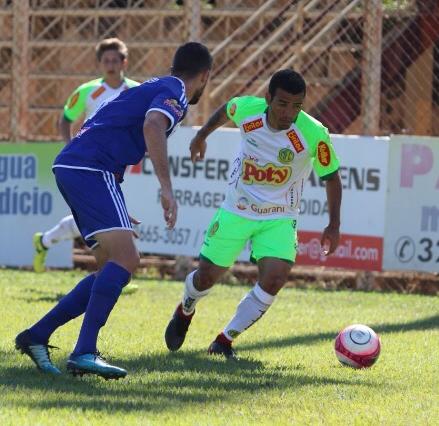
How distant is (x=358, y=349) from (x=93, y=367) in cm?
175

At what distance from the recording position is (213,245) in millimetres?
7414

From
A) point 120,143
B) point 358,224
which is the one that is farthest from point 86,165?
point 358,224

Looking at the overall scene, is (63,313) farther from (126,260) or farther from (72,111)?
(72,111)

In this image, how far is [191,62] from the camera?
6.42 metres

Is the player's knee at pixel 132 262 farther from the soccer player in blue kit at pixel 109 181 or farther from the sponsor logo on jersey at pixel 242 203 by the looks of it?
the sponsor logo on jersey at pixel 242 203

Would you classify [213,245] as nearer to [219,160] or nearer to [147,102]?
[147,102]

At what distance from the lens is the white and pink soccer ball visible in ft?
22.7

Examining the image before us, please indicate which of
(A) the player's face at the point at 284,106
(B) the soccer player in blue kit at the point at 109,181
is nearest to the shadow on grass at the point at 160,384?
→ (B) the soccer player in blue kit at the point at 109,181

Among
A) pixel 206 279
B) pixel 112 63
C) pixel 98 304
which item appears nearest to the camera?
pixel 98 304

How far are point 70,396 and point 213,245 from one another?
2.03 m

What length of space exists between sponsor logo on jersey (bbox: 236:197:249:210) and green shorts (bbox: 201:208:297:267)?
0.06m

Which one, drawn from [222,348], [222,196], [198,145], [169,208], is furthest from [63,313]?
[222,196]

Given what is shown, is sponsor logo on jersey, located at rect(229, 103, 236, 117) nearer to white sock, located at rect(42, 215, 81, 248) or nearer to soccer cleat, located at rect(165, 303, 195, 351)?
soccer cleat, located at rect(165, 303, 195, 351)

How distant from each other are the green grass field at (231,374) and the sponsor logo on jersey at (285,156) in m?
1.21
